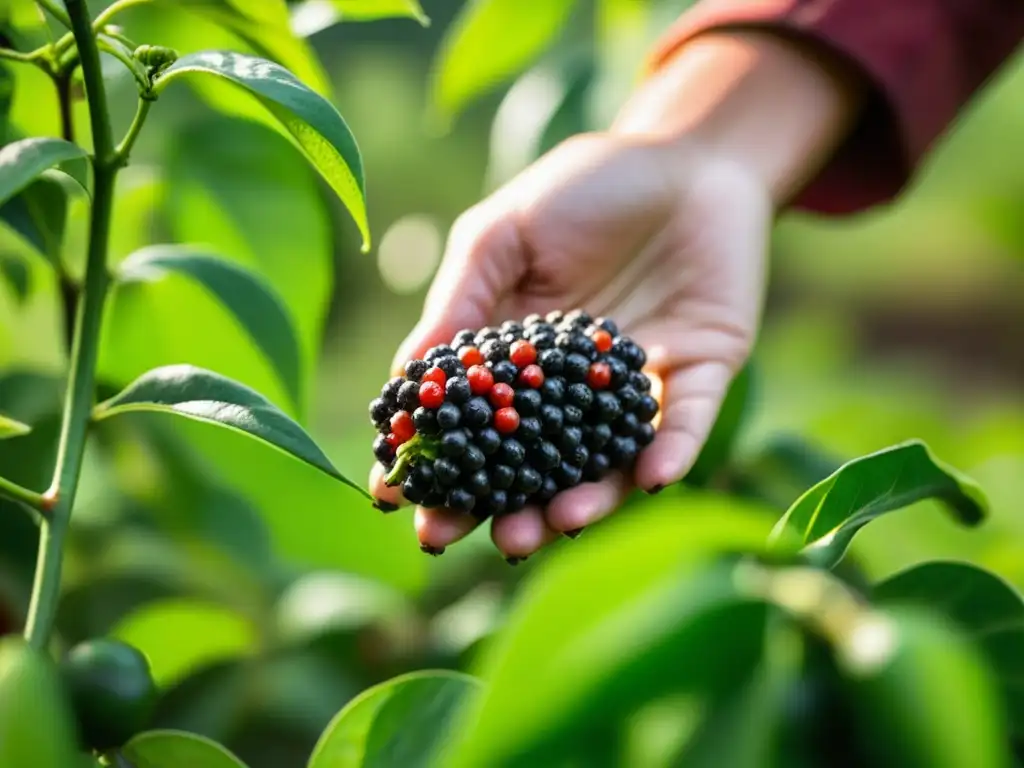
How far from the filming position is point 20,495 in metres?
0.50

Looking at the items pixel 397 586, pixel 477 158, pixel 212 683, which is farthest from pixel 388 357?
pixel 212 683

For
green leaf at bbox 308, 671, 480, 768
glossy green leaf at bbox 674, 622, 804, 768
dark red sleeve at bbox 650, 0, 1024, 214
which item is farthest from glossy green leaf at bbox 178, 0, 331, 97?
dark red sleeve at bbox 650, 0, 1024, 214

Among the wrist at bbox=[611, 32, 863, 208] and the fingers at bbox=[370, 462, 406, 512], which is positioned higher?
the wrist at bbox=[611, 32, 863, 208]

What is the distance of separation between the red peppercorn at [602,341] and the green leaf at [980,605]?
0.27 m

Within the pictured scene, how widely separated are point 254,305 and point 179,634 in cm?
31

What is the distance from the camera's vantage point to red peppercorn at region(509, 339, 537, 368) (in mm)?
695

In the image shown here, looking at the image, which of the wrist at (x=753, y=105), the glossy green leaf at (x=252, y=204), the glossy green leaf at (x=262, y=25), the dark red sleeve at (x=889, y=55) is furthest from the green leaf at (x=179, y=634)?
the dark red sleeve at (x=889, y=55)

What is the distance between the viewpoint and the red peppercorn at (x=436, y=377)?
66 centimetres

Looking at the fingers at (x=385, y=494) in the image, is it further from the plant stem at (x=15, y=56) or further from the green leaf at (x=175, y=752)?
the plant stem at (x=15, y=56)

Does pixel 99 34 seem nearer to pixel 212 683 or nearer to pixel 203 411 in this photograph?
pixel 203 411

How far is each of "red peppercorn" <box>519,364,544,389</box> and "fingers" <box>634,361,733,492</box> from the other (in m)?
0.09

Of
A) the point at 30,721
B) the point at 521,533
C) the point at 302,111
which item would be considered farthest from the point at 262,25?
the point at 30,721

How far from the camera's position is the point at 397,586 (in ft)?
3.49

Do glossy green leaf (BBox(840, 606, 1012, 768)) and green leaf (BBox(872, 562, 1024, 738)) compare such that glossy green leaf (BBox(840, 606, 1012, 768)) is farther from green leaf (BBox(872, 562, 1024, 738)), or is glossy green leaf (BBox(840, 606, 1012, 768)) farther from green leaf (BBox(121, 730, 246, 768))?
green leaf (BBox(121, 730, 246, 768))
